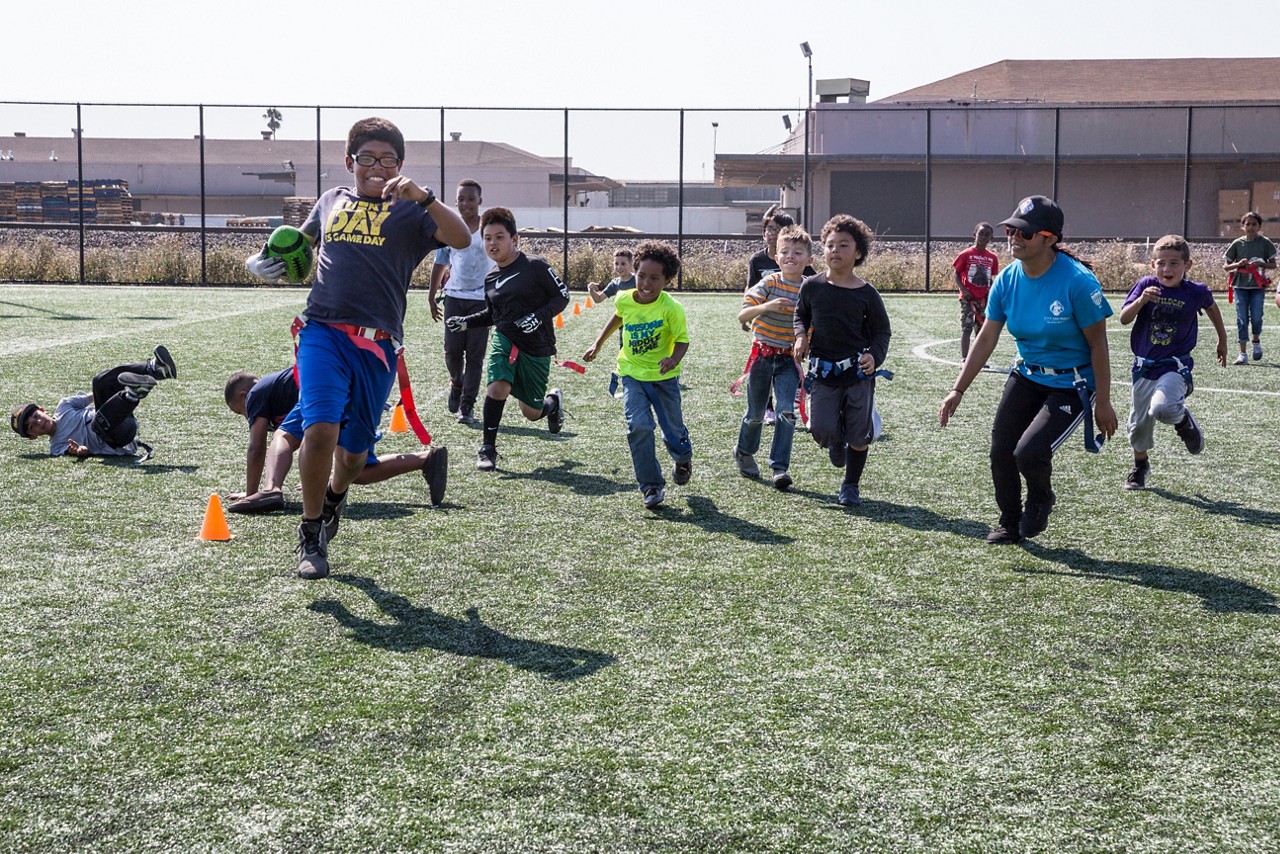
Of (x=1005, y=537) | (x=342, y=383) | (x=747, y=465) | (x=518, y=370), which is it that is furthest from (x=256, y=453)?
(x=1005, y=537)

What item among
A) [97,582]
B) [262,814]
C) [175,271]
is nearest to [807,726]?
[262,814]

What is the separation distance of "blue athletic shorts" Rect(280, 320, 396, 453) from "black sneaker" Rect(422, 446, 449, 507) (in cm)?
146

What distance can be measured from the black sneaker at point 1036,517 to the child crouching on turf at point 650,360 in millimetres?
2099

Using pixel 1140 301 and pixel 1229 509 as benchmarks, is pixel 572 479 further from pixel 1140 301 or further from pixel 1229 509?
pixel 1229 509

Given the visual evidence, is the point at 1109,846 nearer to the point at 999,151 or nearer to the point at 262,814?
the point at 262,814

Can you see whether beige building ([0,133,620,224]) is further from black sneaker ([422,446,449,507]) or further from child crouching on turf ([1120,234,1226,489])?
black sneaker ([422,446,449,507])

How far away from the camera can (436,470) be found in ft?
24.0

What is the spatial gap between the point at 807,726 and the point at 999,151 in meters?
47.9

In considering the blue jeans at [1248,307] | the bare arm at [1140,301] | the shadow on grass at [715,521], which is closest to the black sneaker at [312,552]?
the shadow on grass at [715,521]

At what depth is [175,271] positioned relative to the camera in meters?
30.7

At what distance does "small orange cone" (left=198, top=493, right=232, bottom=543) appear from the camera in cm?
662

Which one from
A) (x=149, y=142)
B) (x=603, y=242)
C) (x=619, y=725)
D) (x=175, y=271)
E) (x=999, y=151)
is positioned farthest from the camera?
(x=149, y=142)

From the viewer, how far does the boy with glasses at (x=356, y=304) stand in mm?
5469

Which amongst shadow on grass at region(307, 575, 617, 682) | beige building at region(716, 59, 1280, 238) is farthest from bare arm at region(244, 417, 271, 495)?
beige building at region(716, 59, 1280, 238)
